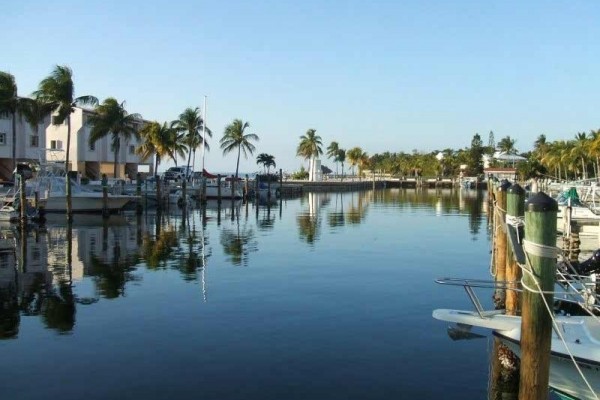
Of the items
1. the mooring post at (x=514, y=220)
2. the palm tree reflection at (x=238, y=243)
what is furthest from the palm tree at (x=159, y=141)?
the mooring post at (x=514, y=220)

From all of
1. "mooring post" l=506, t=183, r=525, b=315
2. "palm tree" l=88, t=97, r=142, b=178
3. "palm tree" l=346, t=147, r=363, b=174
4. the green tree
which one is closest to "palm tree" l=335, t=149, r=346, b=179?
"palm tree" l=346, t=147, r=363, b=174

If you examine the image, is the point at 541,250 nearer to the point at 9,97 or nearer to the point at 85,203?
the point at 85,203

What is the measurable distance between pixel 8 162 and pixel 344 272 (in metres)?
53.8

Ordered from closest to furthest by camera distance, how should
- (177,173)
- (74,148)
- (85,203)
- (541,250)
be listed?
1. (541,250)
2. (85,203)
3. (74,148)
4. (177,173)

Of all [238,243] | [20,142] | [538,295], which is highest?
[20,142]

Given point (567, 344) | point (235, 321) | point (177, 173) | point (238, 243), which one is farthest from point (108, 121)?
point (567, 344)

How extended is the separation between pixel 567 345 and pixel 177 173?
262 ft

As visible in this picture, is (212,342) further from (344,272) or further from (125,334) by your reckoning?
(344,272)

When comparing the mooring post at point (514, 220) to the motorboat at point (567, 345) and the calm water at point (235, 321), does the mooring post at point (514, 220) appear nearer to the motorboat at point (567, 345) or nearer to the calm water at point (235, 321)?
the motorboat at point (567, 345)

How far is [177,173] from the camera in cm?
8619

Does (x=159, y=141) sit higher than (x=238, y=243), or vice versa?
(x=159, y=141)

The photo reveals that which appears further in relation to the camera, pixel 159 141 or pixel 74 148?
pixel 159 141

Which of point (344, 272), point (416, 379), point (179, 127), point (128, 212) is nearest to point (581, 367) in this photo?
point (416, 379)

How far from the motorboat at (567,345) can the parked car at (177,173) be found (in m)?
69.1
